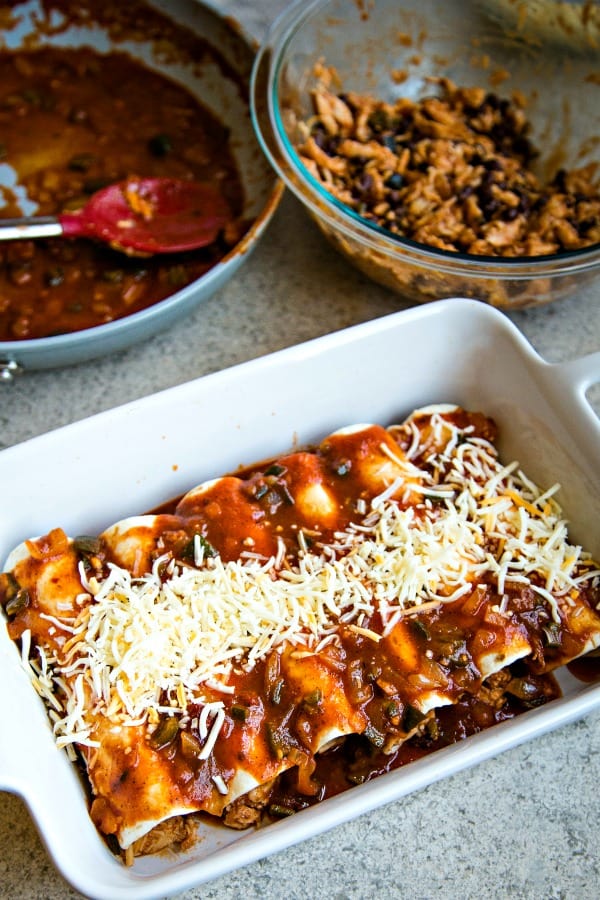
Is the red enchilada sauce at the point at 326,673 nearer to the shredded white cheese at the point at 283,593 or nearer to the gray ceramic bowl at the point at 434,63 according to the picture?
the shredded white cheese at the point at 283,593

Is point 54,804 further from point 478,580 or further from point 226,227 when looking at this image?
point 226,227

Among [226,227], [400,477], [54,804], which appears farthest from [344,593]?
[226,227]

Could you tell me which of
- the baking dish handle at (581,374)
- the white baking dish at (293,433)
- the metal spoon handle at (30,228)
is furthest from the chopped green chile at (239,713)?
the metal spoon handle at (30,228)

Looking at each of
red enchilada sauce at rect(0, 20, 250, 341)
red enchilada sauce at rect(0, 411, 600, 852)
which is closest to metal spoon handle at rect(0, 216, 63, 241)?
red enchilada sauce at rect(0, 20, 250, 341)

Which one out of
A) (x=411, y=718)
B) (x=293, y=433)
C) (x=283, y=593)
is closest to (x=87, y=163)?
(x=293, y=433)

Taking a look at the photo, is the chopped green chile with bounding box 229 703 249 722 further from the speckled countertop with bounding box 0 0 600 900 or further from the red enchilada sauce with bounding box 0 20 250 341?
the red enchilada sauce with bounding box 0 20 250 341
